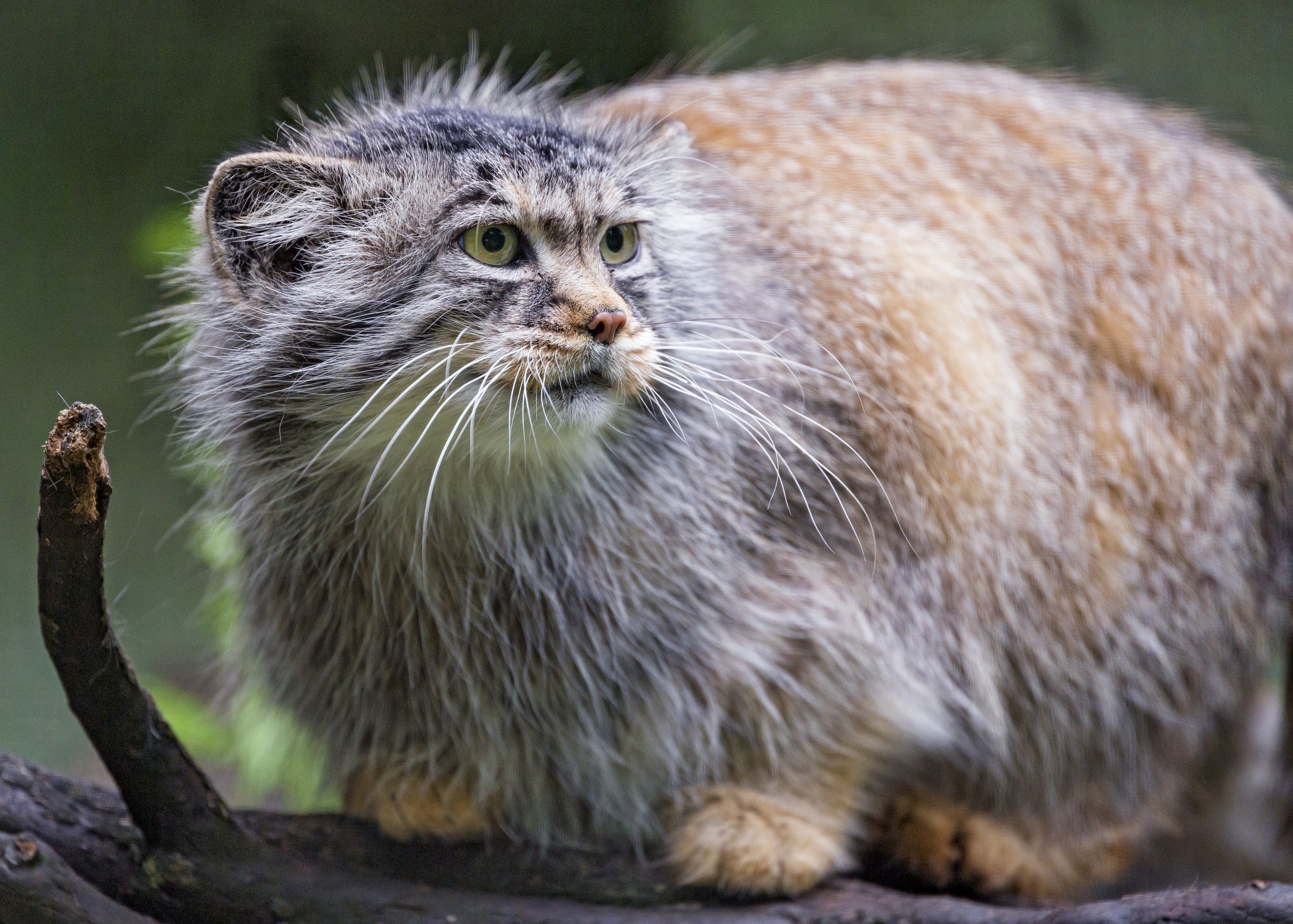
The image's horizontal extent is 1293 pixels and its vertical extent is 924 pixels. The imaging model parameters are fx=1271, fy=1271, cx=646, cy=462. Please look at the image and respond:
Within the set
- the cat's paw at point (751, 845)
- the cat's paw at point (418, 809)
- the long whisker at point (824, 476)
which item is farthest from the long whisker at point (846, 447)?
the cat's paw at point (418, 809)

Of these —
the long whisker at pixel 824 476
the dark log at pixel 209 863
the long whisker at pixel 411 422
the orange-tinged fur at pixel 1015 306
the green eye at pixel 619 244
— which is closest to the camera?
the dark log at pixel 209 863

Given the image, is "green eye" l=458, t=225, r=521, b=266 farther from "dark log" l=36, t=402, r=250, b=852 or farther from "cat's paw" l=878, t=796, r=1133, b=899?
"cat's paw" l=878, t=796, r=1133, b=899

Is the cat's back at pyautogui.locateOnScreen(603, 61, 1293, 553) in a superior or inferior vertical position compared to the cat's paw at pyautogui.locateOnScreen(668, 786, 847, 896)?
superior

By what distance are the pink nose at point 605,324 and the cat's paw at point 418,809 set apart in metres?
1.17

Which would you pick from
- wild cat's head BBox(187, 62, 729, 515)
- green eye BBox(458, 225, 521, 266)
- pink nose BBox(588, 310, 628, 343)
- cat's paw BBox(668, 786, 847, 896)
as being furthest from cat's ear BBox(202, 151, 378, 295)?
cat's paw BBox(668, 786, 847, 896)

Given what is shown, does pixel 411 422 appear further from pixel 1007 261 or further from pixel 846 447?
pixel 1007 261

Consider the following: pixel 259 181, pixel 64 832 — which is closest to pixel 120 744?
pixel 64 832

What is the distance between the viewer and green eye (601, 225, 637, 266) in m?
2.52

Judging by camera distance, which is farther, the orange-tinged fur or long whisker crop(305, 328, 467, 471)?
the orange-tinged fur

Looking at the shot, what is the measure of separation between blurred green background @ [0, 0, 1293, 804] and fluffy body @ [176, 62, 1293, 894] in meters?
0.27

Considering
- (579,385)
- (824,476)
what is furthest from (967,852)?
(579,385)

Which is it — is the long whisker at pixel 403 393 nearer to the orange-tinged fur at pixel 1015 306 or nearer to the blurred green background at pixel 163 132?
the blurred green background at pixel 163 132

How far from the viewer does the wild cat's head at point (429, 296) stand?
2258 mm

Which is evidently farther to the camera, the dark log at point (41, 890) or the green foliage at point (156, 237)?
the green foliage at point (156, 237)
